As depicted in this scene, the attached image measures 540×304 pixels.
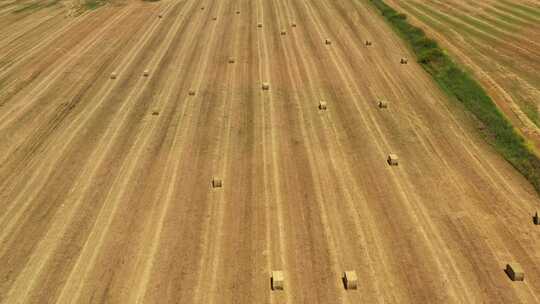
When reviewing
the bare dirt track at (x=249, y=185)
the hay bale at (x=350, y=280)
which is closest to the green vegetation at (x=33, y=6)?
the bare dirt track at (x=249, y=185)

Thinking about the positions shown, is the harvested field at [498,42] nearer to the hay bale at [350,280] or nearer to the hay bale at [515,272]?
the hay bale at [515,272]

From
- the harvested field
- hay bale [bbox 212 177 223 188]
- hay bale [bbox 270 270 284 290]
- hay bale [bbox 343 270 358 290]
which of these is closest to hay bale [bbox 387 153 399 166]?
the harvested field

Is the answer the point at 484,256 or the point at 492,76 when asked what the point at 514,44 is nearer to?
the point at 492,76

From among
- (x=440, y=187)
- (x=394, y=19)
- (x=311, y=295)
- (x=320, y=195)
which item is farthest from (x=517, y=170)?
(x=394, y=19)

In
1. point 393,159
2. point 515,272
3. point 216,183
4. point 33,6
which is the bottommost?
point 33,6

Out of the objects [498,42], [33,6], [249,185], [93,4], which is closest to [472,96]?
[498,42]

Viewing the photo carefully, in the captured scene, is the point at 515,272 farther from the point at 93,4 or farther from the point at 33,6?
the point at 33,6
